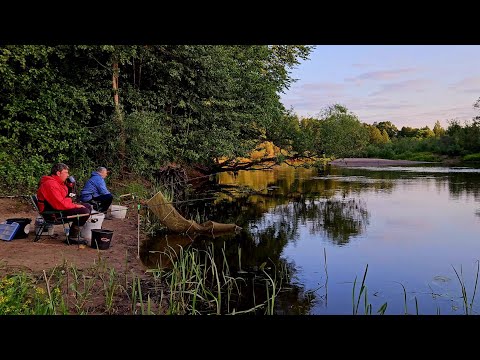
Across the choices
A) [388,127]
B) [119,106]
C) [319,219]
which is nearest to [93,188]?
[119,106]

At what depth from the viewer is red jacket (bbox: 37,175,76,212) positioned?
665 cm

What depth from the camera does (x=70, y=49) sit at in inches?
490

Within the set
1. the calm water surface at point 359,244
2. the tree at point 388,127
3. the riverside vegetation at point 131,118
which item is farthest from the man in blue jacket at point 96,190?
the tree at point 388,127

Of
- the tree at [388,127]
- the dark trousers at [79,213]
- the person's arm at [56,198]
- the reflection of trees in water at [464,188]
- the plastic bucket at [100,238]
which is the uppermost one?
the tree at [388,127]

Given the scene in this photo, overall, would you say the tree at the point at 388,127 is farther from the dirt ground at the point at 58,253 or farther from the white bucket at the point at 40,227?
the white bucket at the point at 40,227

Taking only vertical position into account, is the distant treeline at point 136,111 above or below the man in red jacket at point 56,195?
above

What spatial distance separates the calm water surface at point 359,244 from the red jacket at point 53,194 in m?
1.98

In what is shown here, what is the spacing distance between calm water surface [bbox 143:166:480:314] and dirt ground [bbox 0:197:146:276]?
539mm

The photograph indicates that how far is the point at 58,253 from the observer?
672cm

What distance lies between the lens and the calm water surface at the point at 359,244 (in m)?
6.83

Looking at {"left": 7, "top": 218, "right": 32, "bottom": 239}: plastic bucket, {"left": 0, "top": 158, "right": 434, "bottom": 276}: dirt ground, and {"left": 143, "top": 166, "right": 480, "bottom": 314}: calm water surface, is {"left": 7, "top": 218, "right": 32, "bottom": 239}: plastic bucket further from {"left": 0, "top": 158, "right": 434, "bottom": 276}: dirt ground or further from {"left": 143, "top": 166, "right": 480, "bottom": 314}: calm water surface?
{"left": 143, "top": 166, "right": 480, "bottom": 314}: calm water surface

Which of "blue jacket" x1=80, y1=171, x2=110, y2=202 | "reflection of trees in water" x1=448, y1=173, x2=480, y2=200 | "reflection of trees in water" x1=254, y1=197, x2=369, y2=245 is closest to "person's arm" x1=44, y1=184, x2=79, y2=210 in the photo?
"blue jacket" x1=80, y1=171, x2=110, y2=202
